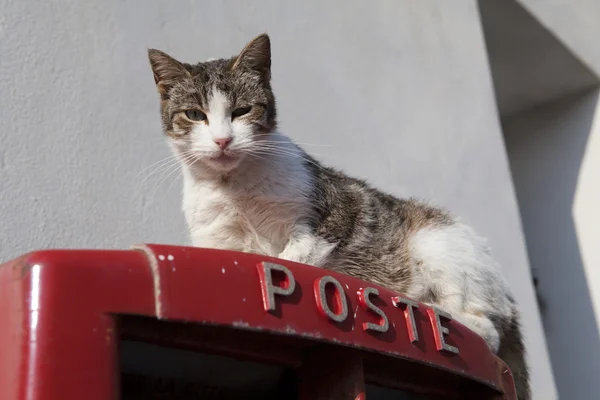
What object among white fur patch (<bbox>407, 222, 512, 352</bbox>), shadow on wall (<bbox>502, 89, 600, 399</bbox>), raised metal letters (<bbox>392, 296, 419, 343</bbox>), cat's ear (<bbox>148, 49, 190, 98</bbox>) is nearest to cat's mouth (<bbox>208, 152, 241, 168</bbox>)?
cat's ear (<bbox>148, 49, 190, 98</bbox>)

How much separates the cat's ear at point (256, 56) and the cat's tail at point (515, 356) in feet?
2.86

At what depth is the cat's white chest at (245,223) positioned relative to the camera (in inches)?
64.8

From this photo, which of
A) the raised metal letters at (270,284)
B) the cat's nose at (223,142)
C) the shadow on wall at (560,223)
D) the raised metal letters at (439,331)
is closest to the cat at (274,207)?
the cat's nose at (223,142)

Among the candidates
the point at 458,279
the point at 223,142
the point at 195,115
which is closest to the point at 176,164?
the point at 195,115

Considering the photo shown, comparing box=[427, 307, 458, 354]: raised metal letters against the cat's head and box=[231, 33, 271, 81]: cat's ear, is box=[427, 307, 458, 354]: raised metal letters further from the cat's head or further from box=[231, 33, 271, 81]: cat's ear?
box=[231, 33, 271, 81]: cat's ear

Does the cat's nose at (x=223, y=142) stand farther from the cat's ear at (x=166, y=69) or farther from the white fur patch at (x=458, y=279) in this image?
the white fur patch at (x=458, y=279)

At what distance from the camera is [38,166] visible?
1.70 m

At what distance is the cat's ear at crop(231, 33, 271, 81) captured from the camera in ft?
5.61

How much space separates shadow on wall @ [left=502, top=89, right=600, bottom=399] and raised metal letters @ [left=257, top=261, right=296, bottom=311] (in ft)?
10.9

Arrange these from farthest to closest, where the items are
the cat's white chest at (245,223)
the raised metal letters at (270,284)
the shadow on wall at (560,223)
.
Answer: the shadow on wall at (560,223), the cat's white chest at (245,223), the raised metal letters at (270,284)

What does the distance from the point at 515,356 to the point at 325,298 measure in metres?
1.07

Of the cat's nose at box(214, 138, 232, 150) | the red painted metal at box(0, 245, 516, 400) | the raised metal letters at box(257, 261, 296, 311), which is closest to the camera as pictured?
the red painted metal at box(0, 245, 516, 400)

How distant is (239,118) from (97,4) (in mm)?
619

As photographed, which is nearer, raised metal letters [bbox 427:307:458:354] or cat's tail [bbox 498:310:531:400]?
raised metal letters [bbox 427:307:458:354]
